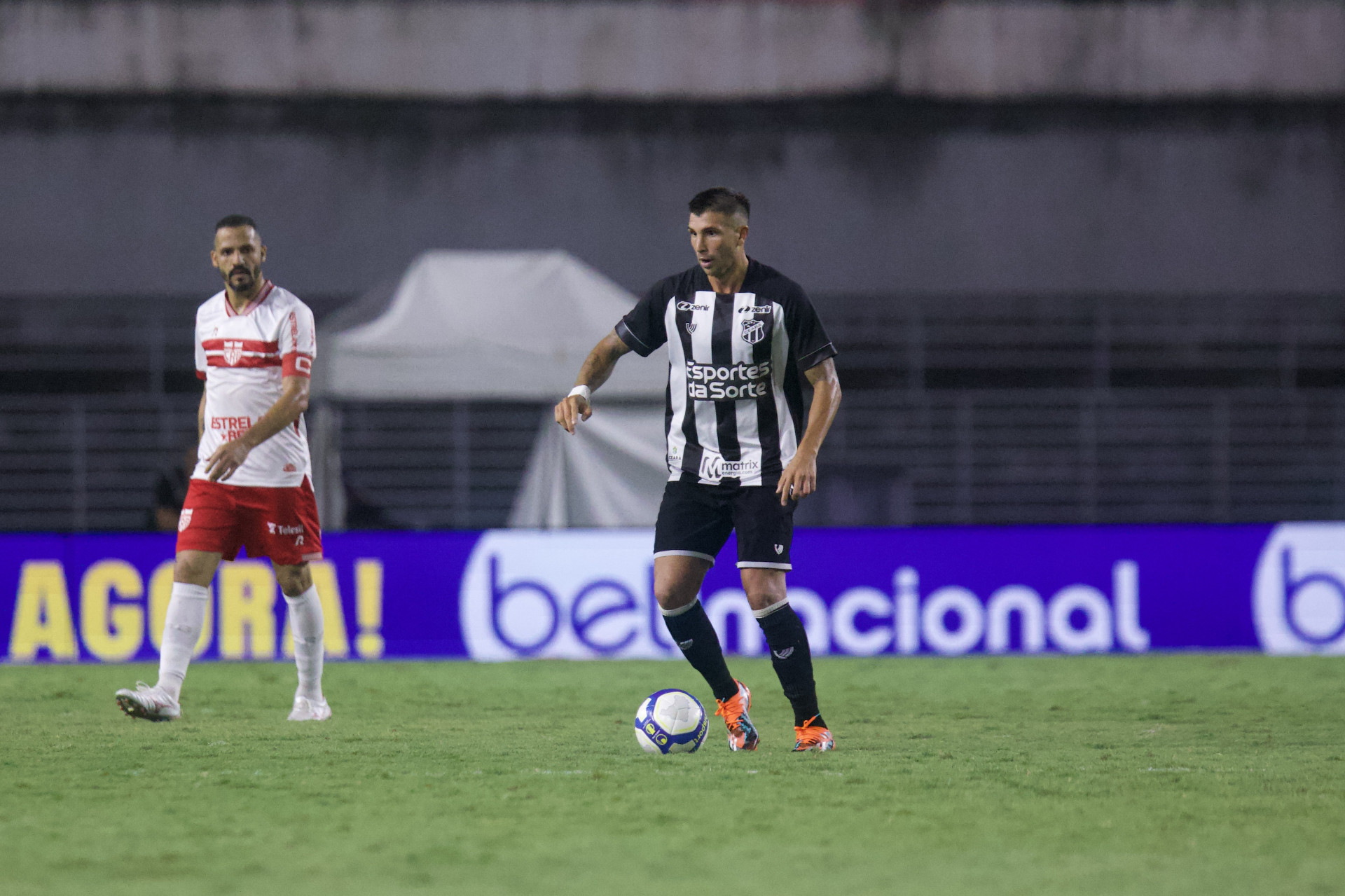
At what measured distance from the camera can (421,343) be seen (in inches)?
432

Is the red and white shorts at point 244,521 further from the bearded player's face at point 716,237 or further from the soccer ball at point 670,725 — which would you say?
the bearded player's face at point 716,237

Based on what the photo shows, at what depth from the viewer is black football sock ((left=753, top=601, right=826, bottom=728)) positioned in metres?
5.46

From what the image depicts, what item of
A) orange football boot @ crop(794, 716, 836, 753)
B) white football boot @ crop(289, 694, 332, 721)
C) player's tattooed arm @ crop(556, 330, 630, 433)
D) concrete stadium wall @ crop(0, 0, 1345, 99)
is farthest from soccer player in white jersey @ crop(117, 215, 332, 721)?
concrete stadium wall @ crop(0, 0, 1345, 99)

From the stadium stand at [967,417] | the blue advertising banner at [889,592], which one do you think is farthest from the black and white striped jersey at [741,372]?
the stadium stand at [967,417]

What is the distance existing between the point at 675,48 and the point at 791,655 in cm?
1110

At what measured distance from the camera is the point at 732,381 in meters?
5.54

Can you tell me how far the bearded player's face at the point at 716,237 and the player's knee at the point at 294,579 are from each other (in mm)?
2169

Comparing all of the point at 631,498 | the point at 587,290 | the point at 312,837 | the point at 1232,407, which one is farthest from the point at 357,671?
the point at 1232,407

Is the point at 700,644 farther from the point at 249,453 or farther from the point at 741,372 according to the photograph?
the point at 249,453

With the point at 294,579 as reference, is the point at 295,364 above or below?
above

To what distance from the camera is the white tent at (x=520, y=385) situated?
10.8 m

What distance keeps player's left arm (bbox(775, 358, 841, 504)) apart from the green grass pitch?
2.93ft

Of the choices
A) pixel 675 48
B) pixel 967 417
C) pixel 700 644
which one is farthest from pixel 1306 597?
pixel 675 48

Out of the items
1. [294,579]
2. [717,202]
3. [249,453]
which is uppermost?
[717,202]
